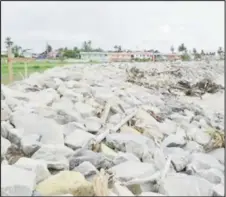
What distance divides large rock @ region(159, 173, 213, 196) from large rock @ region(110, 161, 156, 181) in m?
0.21

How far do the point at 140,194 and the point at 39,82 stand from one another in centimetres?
497

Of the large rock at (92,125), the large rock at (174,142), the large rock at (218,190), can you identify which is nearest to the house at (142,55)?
the large rock at (92,125)

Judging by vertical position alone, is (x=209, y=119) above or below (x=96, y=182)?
below

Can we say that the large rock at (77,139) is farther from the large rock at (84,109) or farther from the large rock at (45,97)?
the large rock at (45,97)

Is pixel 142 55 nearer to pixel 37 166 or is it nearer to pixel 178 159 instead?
pixel 178 159

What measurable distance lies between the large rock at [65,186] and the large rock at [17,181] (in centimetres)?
9

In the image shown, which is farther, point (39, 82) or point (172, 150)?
point (39, 82)

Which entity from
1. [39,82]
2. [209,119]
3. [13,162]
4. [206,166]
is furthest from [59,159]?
[209,119]

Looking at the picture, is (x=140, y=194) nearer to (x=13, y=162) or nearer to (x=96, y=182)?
(x=96, y=182)

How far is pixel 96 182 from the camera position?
3338 mm

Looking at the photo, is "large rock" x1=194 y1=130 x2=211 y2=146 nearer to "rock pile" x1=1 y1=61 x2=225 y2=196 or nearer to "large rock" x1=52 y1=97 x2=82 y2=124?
"rock pile" x1=1 y1=61 x2=225 y2=196

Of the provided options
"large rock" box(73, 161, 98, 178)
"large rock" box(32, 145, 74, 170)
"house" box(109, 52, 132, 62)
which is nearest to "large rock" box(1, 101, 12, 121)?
"large rock" box(32, 145, 74, 170)

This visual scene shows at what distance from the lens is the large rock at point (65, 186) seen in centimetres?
316

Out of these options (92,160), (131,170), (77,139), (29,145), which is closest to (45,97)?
(77,139)
